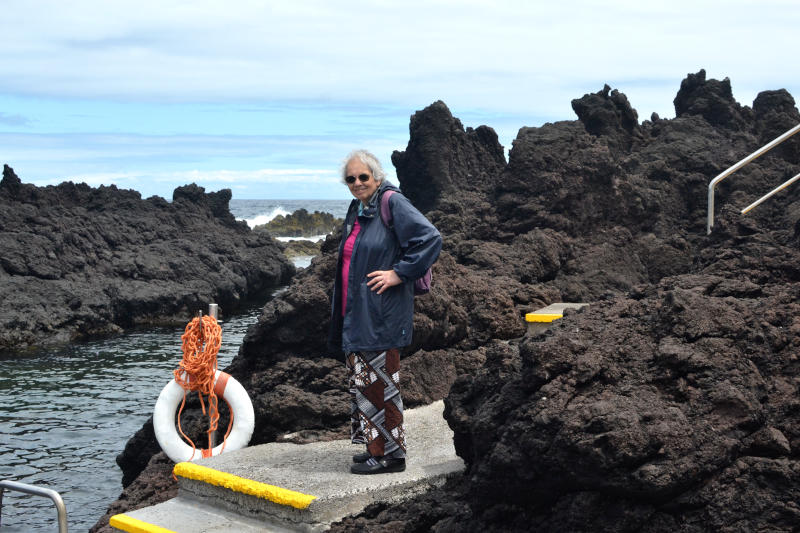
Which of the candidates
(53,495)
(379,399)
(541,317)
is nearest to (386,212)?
(379,399)

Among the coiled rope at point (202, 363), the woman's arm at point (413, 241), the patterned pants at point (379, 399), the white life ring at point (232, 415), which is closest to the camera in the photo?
the woman's arm at point (413, 241)

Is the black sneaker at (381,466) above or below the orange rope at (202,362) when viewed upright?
below

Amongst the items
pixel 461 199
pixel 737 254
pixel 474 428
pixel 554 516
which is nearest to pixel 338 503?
pixel 474 428

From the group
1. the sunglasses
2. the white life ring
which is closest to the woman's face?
the sunglasses

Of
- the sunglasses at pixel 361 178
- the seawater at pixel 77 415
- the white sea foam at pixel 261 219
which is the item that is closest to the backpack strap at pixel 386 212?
the sunglasses at pixel 361 178

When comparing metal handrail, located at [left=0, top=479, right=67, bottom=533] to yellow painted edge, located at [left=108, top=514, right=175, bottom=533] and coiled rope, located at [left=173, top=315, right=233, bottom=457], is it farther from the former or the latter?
coiled rope, located at [left=173, top=315, right=233, bottom=457]

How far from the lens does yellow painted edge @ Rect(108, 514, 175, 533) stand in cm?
523

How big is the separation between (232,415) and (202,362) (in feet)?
1.44

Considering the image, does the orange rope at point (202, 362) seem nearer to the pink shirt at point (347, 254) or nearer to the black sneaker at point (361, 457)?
the black sneaker at point (361, 457)

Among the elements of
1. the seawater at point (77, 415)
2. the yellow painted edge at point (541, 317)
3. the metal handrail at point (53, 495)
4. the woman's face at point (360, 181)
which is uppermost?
the woman's face at point (360, 181)

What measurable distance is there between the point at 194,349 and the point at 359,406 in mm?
1781

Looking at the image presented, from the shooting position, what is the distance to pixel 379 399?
5277 mm

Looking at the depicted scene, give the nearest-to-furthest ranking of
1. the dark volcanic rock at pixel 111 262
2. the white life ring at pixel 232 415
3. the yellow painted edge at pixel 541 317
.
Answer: the white life ring at pixel 232 415
the yellow painted edge at pixel 541 317
the dark volcanic rock at pixel 111 262

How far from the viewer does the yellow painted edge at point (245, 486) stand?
4.91m
